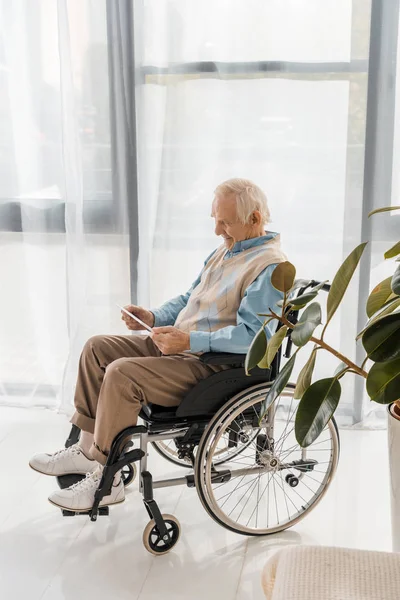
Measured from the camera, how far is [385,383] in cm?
172

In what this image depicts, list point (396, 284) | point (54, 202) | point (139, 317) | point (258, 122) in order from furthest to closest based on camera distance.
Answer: point (54, 202)
point (258, 122)
point (139, 317)
point (396, 284)

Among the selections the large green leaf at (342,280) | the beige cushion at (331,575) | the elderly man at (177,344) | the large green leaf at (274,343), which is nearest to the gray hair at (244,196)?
the elderly man at (177,344)

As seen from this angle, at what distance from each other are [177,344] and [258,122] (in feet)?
3.56

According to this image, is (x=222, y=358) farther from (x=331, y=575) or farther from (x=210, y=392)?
(x=331, y=575)

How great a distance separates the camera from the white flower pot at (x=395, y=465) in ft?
6.72

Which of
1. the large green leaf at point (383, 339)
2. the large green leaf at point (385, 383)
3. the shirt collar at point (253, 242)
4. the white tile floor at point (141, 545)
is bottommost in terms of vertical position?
the white tile floor at point (141, 545)

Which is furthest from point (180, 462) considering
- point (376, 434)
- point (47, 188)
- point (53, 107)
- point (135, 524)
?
point (53, 107)

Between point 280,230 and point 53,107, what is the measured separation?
103cm

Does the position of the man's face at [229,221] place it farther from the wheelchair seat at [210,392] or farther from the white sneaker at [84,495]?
the white sneaker at [84,495]

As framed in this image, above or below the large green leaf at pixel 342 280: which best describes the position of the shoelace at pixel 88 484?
below

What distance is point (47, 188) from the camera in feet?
10.5

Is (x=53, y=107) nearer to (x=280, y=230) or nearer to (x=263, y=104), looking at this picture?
(x=263, y=104)

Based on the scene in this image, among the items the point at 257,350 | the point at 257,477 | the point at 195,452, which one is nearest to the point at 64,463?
the point at 195,452

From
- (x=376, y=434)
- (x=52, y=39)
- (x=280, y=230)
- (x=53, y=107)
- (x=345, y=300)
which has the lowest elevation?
(x=376, y=434)
